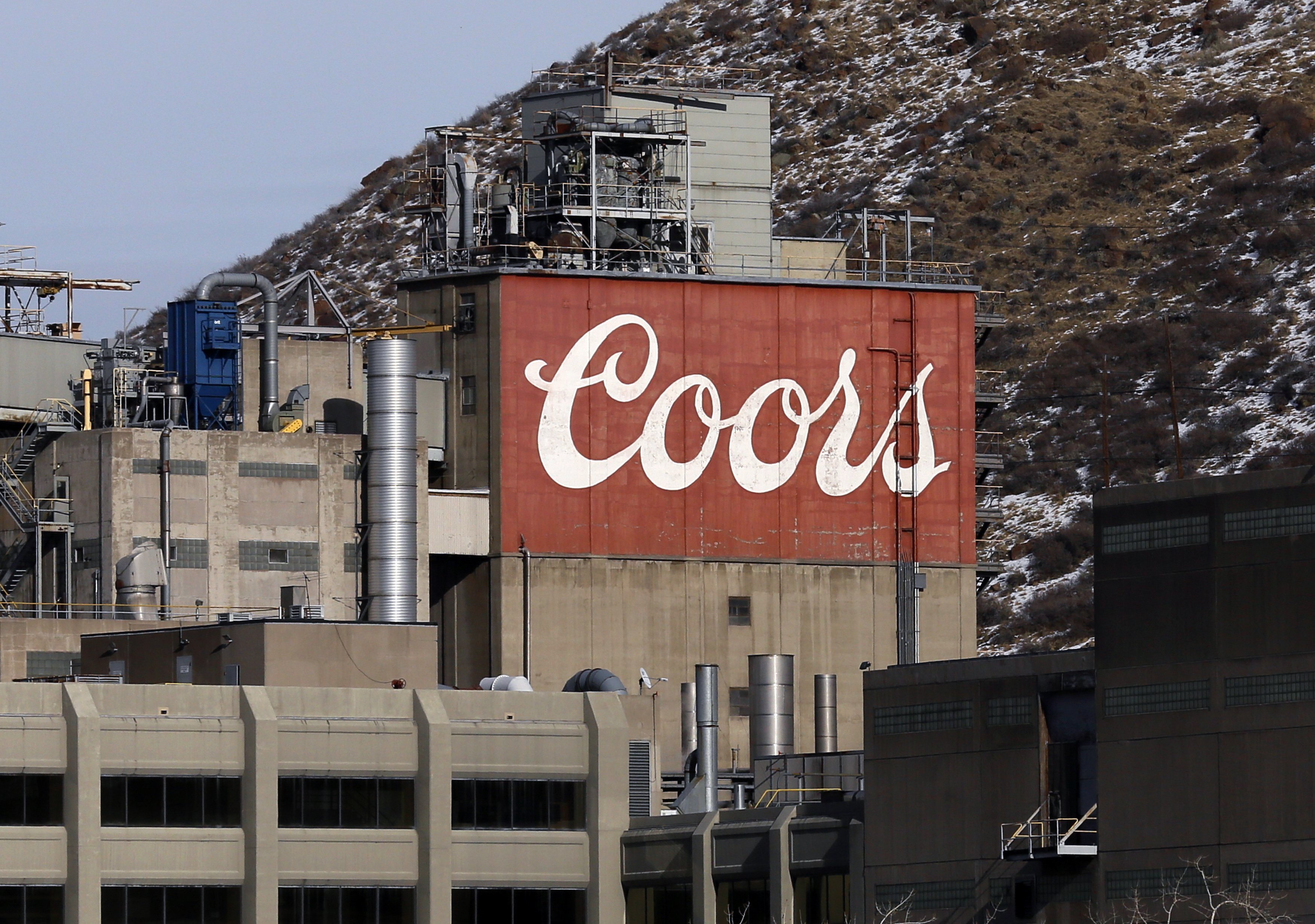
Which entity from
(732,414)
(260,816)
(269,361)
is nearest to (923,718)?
(260,816)

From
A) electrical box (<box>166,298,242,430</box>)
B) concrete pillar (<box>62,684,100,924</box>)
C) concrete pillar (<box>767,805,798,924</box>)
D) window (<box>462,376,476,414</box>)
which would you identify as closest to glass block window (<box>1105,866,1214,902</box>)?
concrete pillar (<box>767,805,798,924</box>)

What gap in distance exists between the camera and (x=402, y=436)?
102 meters

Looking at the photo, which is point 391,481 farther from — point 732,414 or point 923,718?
point 923,718

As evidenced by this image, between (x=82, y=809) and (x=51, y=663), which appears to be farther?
(x=51, y=663)

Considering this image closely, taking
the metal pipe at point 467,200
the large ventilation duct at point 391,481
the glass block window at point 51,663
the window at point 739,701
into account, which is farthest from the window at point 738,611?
the glass block window at point 51,663

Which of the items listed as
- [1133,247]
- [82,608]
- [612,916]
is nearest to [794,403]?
[82,608]

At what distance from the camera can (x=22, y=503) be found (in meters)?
105

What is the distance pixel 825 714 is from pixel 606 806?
18.7m

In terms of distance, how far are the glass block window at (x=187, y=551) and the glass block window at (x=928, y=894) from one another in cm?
3869

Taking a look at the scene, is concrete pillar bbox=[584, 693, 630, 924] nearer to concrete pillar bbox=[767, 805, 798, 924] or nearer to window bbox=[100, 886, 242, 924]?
concrete pillar bbox=[767, 805, 798, 924]

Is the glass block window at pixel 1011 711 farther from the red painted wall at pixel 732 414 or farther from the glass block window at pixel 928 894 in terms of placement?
the red painted wall at pixel 732 414

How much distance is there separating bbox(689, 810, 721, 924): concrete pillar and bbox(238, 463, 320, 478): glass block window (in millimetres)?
32203

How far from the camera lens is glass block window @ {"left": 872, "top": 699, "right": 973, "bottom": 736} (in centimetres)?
6844

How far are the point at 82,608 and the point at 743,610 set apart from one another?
74.8 ft
